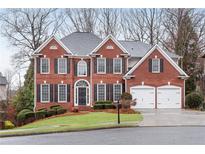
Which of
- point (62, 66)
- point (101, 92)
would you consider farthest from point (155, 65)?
point (62, 66)

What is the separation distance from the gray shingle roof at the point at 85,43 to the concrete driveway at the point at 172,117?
3.07 m

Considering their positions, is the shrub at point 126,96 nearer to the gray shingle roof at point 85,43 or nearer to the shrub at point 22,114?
the gray shingle roof at point 85,43

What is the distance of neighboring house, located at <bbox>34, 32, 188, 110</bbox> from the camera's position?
17719mm

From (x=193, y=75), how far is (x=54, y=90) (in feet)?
22.1

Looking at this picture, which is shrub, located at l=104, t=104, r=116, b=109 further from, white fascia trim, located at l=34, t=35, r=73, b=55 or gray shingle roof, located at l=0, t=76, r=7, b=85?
gray shingle roof, located at l=0, t=76, r=7, b=85

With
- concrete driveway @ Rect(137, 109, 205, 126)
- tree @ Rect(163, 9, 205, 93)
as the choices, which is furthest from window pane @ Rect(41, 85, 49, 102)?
tree @ Rect(163, 9, 205, 93)

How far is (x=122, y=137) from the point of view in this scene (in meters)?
13.1

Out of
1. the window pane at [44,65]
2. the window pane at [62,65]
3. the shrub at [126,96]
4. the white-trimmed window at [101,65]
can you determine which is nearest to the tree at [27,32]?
the window pane at [44,65]

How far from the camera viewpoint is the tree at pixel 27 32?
16.2m

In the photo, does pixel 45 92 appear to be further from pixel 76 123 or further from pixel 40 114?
pixel 76 123

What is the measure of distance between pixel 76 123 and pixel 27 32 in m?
4.13
